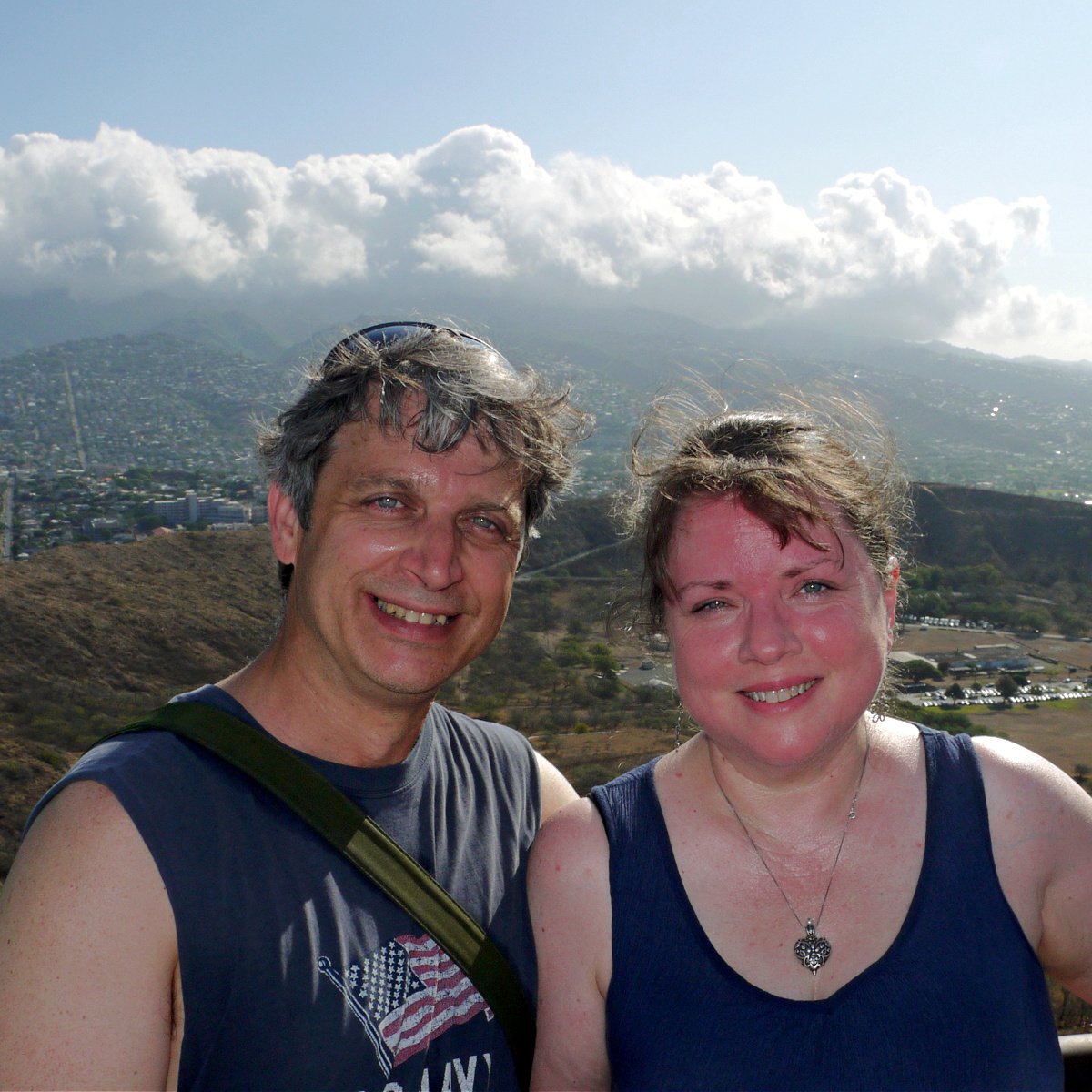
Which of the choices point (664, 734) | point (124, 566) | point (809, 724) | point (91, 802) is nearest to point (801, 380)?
point (809, 724)

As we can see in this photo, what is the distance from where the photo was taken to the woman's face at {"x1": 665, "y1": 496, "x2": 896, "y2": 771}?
201 cm

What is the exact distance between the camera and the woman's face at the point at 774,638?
6.60 feet

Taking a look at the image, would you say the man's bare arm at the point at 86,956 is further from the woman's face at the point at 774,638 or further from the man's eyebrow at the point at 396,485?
the woman's face at the point at 774,638

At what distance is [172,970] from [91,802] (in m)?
0.34

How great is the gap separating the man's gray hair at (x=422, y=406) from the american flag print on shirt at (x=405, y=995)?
3.62 ft

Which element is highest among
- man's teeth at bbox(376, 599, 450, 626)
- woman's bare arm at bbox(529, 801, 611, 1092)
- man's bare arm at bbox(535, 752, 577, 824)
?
man's teeth at bbox(376, 599, 450, 626)

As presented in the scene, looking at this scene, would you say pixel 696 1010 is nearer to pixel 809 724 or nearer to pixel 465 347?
pixel 809 724

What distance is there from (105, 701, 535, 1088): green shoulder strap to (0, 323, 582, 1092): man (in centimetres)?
3

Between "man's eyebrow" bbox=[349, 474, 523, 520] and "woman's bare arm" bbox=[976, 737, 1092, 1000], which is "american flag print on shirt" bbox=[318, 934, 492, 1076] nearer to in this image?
"man's eyebrow" bbox=[349, 474, 523, 520]

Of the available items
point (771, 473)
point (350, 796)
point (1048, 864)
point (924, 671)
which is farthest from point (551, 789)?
point (924, 671)

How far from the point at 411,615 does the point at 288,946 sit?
2.57 ft

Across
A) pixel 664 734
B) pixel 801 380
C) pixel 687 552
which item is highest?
pixel 801 380

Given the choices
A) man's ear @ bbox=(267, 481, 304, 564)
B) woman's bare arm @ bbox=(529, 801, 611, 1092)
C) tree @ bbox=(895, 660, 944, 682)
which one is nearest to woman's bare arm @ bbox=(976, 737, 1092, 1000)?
woman's bare arm @ bbox=(529, 801, 611, 1092)

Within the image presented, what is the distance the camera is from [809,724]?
2014 mm
